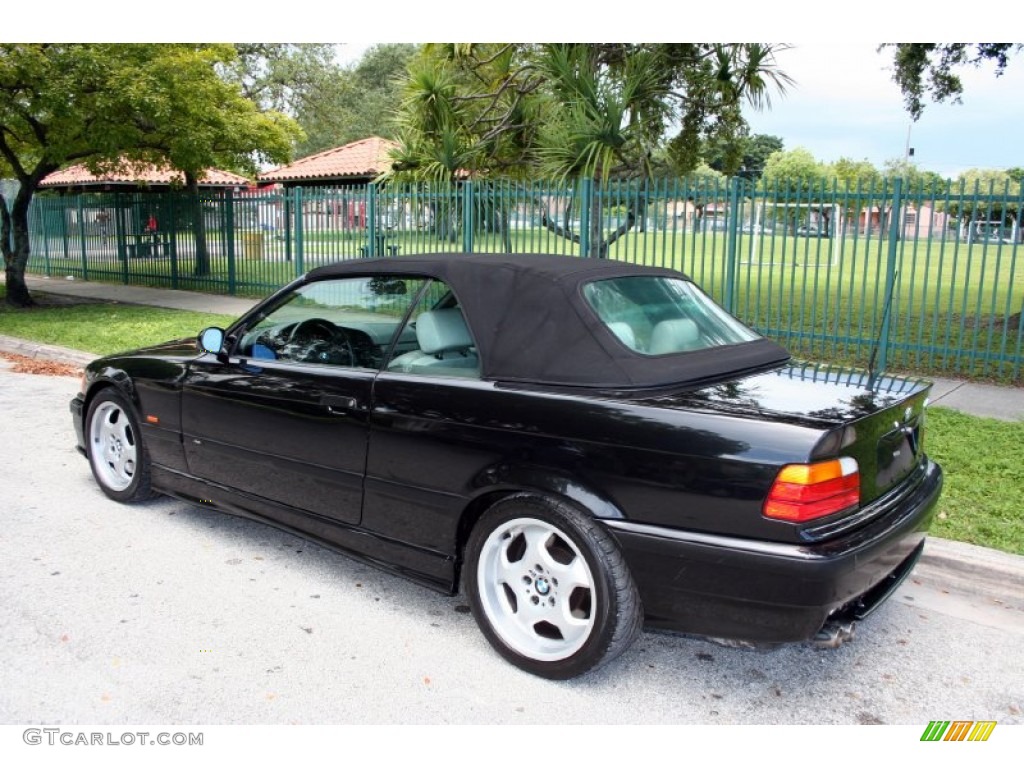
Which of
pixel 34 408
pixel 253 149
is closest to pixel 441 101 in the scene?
pixel 253 149

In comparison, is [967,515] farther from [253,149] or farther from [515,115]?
[253,149]

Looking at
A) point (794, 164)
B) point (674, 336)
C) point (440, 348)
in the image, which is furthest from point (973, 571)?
point (794, 164)

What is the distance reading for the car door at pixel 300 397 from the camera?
3.78 metres

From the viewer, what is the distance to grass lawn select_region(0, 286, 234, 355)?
1121 centimetres

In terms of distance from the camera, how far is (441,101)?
515 inches

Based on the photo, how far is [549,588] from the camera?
3189 millimetres

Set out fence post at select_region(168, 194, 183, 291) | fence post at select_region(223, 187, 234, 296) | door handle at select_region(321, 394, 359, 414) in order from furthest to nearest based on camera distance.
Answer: fence post at select_region(168, 194, 183, 291) → fence post at select_region(223, 187, 234, 296) → door handle at select_region(321, 394, 359, 414)

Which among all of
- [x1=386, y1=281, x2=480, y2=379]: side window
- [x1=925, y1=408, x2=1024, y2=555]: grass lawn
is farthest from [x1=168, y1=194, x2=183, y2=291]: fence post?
[x1=386, y1=281, x2=480, y2=379]: side window

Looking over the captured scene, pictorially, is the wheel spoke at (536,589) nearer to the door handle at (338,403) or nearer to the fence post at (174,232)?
the door handle at (338,403)

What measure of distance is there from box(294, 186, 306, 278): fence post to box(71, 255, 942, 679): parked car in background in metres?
11.4

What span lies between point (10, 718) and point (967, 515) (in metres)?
4.62

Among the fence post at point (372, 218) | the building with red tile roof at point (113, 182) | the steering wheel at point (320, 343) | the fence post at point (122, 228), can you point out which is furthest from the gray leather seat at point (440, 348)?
the building with red tile roof at point (113, 182)

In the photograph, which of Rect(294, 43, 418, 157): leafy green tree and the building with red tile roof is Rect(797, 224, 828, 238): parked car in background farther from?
Rect(294, 43, 418, 157): leafy green tree

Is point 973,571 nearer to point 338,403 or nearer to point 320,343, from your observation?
point 338,403
